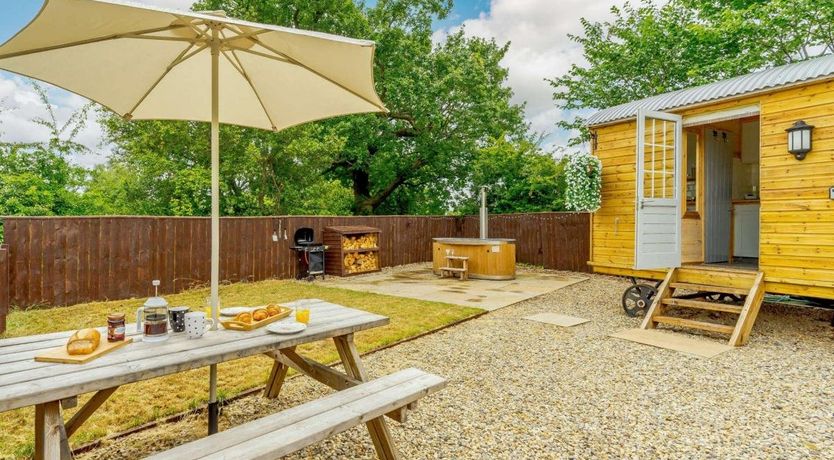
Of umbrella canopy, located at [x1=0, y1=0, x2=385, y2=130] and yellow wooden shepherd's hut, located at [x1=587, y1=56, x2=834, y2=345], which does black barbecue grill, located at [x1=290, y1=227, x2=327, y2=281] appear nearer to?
yellow wooden shepherd's hut, located at [x1=587, y1=56, x2=834, y2=345]

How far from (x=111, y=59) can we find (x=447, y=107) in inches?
459

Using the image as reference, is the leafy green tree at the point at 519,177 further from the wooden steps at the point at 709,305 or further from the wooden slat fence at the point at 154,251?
the wooden steps at the point at 709,305

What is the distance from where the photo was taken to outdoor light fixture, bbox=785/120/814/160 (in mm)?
4312

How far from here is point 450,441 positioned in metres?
2.48

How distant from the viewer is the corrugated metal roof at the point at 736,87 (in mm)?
4387

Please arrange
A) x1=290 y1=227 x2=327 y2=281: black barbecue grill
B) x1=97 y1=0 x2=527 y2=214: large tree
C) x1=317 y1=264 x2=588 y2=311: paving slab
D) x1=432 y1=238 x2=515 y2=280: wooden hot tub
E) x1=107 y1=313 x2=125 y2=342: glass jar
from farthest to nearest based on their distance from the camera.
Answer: x1=97 y1=0 x2=527 y2=214: large tree
x1=432 y1=238 x2=515 y2=280: wooden hot tub
x1=290 y1=227 x2=327 y2=281: black barbecue grill
x1=317 y1=264 x2=588 y2=311: paving slab
x1=107 y1=313 x2=125 y2=342: glass jar

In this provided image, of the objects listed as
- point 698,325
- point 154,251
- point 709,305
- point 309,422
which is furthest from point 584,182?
point 154,251

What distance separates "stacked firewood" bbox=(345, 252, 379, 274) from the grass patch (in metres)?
1.39

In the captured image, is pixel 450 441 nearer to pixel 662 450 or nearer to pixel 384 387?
pixel 384 387

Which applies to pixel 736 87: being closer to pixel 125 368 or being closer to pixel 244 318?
pixel 244 318

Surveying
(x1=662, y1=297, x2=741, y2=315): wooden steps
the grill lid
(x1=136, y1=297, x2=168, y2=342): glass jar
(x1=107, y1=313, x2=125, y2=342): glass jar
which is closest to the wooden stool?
the grill lid

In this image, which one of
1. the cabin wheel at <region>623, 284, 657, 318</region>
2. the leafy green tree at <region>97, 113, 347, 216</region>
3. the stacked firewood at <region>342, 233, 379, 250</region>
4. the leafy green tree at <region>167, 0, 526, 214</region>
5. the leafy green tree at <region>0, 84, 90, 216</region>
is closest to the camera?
the cabin wheel at <region>623, 284, 657, 318</region>

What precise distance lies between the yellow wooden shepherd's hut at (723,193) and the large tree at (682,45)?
496 centimetres

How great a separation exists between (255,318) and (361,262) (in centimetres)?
747
